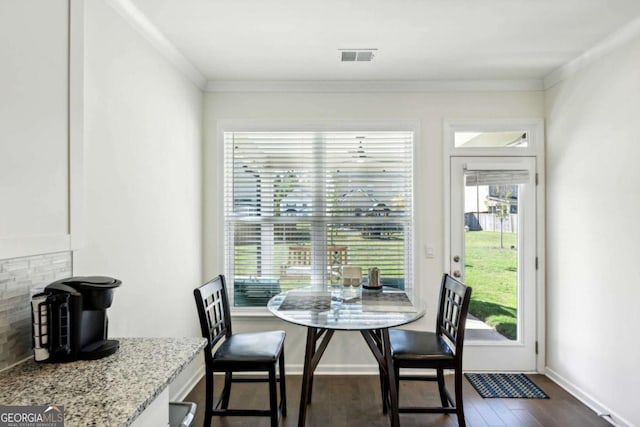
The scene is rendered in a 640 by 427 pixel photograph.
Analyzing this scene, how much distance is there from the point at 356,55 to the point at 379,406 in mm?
2600

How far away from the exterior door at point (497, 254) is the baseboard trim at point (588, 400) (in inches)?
7.5

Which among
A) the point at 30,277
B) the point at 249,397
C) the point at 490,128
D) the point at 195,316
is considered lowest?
the point at 249,397

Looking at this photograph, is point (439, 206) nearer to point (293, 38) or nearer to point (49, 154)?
point (293, 38)

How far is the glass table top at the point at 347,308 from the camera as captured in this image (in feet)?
6.95

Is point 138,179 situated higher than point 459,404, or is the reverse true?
point 138,179

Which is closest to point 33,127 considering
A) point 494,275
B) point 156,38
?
point 156,38

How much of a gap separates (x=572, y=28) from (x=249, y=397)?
11.2 ft

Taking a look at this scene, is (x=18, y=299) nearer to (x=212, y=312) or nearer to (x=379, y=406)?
(x=212, y=312)

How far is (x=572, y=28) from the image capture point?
234 centimetres

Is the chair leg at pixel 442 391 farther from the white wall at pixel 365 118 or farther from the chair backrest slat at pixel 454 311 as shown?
the white wall at pixel 365 118

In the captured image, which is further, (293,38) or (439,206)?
(439,206)

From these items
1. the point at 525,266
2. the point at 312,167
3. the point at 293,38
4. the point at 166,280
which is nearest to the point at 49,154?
the point at 166,280

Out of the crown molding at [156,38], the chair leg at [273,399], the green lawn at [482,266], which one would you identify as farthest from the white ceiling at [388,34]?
the chair leg at [273,399]

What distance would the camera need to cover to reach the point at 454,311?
251cm
